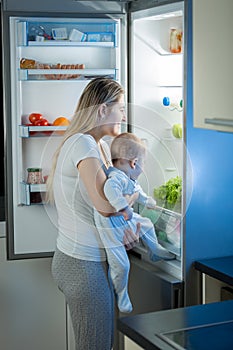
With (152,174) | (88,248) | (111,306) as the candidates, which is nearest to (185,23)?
(152,174)

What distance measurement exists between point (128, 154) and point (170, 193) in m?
0.24

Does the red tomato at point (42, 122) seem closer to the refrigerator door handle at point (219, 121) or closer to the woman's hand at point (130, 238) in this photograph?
the woman's hand at point (130, 238)

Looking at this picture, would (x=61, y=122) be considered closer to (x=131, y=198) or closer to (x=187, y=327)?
(x=131, y=198)

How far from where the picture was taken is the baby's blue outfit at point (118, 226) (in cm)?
304

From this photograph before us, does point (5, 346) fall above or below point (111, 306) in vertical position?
below

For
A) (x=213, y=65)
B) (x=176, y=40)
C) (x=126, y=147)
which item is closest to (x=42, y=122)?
(x=126, y=147)

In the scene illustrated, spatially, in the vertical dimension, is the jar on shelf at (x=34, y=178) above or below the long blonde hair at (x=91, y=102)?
below

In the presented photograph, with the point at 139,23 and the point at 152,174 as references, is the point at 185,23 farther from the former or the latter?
the point at 152,174

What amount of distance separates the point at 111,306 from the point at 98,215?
37cm

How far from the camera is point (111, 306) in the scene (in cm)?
311

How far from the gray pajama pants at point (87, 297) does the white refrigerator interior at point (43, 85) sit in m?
0.34

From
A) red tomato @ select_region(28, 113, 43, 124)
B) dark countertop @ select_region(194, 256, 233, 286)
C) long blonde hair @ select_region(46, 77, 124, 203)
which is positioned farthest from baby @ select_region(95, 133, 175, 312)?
red tomato @ select_region(28, 113, 43, 124)

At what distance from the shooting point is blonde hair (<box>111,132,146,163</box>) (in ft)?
10.2

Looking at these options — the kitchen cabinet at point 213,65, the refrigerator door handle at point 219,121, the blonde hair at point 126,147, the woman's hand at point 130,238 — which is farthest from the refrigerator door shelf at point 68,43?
the refrigerator door handle at point 219,121
